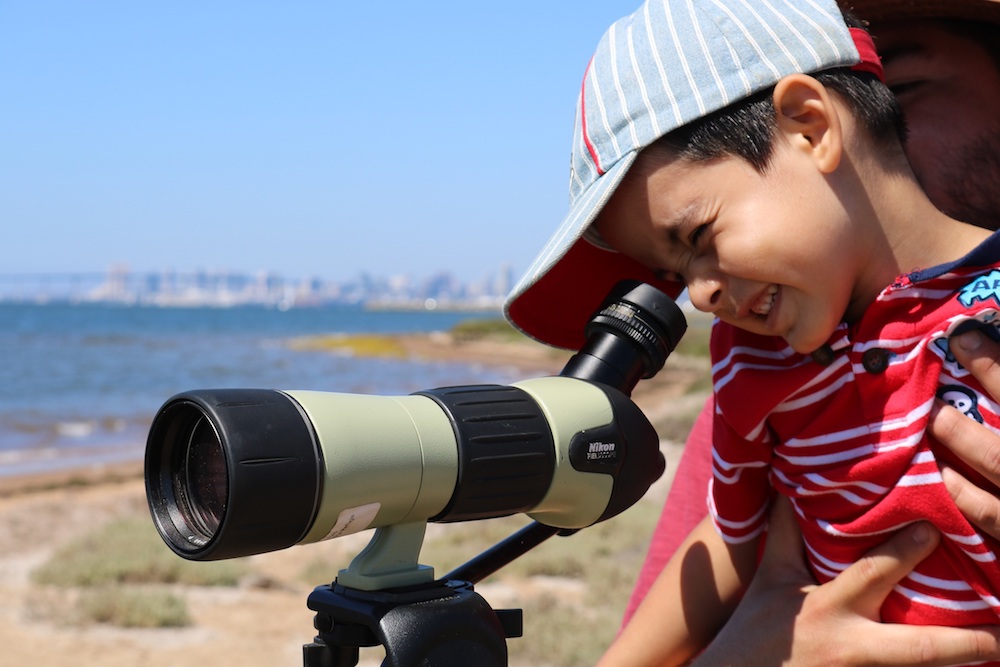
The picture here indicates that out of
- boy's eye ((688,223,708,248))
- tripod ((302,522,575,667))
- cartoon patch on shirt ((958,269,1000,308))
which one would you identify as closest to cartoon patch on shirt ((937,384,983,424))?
cartoon patch on shirt ((958,269,1000,308))

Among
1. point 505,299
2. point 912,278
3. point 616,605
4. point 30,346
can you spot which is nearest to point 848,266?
point 912,278

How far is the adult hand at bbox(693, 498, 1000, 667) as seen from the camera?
128 centimetres

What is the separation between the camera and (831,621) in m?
1.38

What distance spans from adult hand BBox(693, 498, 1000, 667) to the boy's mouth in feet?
1.09

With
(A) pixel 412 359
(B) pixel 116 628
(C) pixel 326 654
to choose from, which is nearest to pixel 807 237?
(C) pixel 326 654

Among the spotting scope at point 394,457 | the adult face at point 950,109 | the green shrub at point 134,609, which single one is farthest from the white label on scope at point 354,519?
the green shrub at point 134,609

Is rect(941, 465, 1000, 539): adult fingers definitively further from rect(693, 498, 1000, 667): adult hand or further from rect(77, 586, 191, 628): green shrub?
rect(77, 586, 191, 628): green shrub

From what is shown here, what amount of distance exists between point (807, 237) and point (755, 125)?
0.15m

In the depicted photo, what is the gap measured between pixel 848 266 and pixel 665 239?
8.9 inches

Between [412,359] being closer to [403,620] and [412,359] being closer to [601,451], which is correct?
[601,451]

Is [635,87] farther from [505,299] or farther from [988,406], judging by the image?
[988,406]

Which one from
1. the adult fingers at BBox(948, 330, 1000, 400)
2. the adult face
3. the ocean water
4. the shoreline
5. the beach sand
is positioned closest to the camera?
the adult fingers at BBox(948, 330, 1000, 400)

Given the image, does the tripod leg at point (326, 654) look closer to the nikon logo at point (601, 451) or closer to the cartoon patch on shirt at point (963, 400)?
the nikon logo at point (601, 451)

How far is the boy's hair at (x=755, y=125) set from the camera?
1232mm
